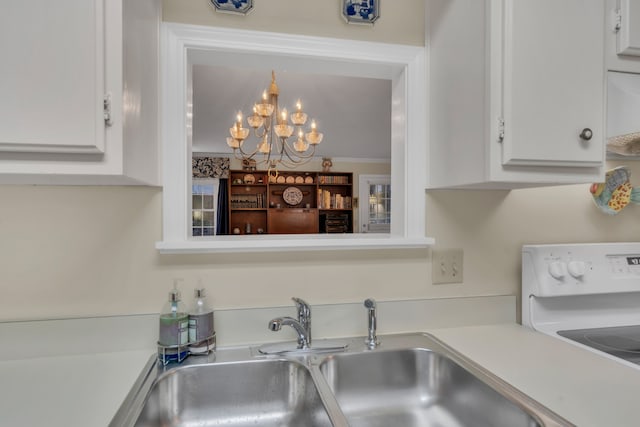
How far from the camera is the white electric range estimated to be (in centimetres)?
124

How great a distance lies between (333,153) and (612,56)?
542 centimetres

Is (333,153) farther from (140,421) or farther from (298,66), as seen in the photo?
(140,421)

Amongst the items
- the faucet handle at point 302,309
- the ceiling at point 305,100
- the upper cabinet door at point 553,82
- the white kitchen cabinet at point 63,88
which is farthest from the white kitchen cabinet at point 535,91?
the ceiling at point 305,100

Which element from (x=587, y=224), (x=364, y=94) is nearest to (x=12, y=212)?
(x=587, y=224)

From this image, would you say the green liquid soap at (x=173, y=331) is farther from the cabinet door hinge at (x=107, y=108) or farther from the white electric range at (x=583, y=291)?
the white electric range at (x=583, y=291)

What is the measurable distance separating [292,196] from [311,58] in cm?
529

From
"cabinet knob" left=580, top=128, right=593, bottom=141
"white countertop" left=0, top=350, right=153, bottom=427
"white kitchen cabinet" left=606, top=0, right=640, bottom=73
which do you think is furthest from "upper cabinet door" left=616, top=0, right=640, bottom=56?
"white countertop" left=0, top=350, right=153, bottom=427

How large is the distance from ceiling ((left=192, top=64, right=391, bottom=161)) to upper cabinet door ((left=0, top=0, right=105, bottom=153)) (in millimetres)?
1927

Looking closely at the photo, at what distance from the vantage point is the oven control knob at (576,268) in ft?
4.02

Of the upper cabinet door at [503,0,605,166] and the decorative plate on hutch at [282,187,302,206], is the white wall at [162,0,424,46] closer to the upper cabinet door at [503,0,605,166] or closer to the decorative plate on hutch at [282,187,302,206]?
the upper cabinet door at [503,0,605,166]

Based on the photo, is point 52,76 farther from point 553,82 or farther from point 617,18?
point 617,18

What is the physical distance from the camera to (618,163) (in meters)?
1.42

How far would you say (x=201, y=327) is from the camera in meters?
1.03

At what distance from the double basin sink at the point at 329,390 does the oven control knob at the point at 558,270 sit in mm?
473
